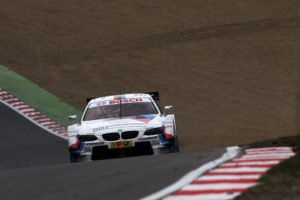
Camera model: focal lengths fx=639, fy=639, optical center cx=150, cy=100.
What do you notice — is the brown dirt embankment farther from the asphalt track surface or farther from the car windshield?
the asphalt track surface

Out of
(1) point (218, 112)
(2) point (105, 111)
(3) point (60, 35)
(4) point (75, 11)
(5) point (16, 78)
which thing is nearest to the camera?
(2) point (105, 111)

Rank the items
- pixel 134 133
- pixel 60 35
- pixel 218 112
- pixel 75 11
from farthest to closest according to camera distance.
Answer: pixel 75 11, pixel 60 35, pixel 218 112, pixel 134 133

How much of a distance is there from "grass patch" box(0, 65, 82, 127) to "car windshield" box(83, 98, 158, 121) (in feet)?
20.6

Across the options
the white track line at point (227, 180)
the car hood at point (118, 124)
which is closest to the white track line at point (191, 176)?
the white track line at point (227, 180)

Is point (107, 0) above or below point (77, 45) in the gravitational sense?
above

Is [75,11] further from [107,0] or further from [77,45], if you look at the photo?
[77,45]

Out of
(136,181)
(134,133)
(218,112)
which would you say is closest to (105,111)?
(134,133)

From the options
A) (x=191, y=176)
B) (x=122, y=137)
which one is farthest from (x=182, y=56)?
(x=191, y=176)

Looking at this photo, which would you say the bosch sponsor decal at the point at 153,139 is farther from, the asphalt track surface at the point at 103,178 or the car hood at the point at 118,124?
the asphalt track surface at the point at 103,178

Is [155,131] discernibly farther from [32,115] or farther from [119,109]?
[32,115]

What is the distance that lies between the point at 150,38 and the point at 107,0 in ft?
24.1

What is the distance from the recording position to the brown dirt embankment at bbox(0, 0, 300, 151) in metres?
19.7

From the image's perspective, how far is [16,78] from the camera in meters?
24.9

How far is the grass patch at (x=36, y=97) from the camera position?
20.0 metres
